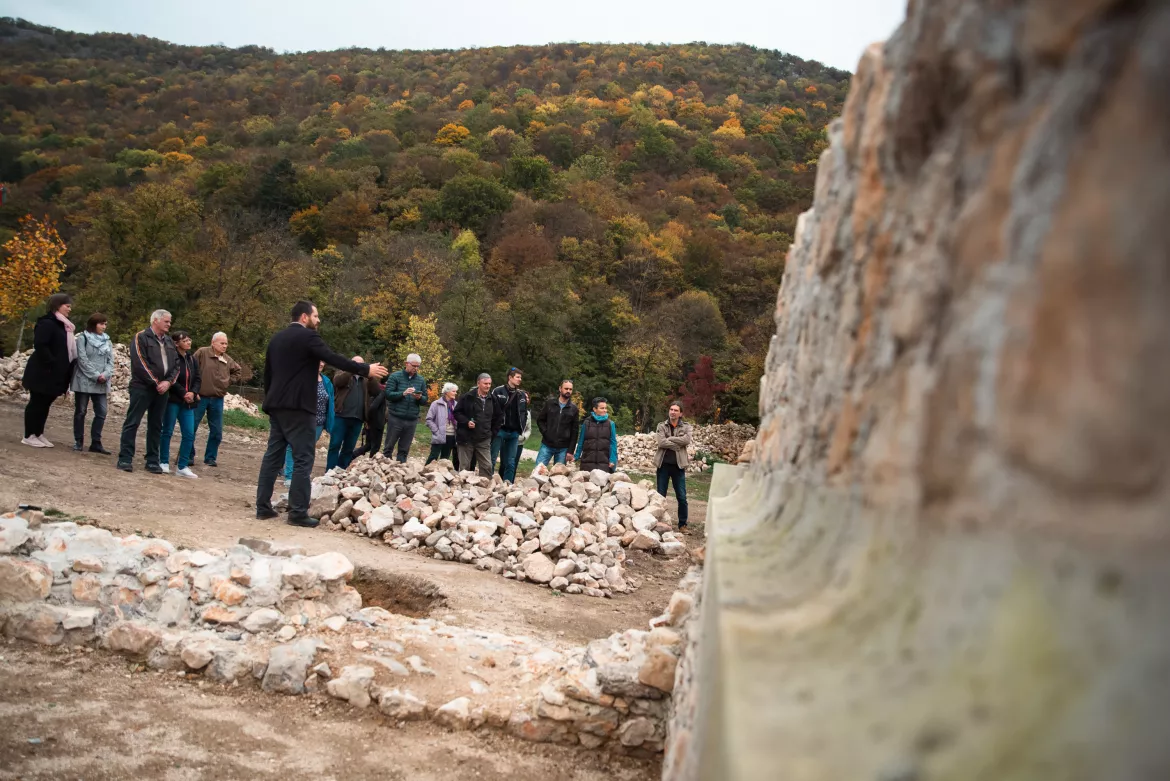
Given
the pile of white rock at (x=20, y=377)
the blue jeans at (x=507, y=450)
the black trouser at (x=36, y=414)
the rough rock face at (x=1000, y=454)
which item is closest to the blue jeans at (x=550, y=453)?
the blue jeans at (x=507, y=450)

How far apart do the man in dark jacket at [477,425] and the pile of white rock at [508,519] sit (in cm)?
103

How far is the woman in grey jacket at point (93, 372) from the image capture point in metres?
8.85

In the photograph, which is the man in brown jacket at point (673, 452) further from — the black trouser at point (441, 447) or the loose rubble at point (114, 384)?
the loose rubble at point (114, 384)

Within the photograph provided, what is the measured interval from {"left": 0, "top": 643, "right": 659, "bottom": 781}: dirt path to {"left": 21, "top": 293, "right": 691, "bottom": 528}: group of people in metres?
3.26

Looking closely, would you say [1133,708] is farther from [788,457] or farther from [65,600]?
[65,600]

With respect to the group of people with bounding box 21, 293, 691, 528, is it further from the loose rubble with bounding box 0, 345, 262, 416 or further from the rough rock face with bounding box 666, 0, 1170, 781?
the rough rock face with bounding box 666, 0, 1170, 781

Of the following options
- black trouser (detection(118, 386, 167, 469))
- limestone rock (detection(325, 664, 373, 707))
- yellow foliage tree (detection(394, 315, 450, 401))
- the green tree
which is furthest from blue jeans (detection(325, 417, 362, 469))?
the green tree

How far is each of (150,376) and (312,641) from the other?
5.60 meters

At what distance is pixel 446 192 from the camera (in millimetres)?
47875

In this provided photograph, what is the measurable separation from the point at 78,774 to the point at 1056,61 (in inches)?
141


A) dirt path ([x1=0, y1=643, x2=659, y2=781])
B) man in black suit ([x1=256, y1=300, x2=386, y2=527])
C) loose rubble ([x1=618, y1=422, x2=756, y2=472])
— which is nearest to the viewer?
dirt path ([x1=0, y1=643, x2=659, y2=781])

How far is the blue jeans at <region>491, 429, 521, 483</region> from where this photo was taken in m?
10.8

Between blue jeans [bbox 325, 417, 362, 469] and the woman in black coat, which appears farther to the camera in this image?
blue jeans [bbox 325, 417, 362, 469]

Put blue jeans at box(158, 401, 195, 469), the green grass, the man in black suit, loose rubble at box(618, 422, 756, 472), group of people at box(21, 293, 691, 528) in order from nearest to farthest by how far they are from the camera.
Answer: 1. the man in black suit
2. group of people at box(21, 293, 691, 528)
3. blue jeans at box(158, 401, 195, 469)
4. the green grass
5. loose rubble at box(618, 422, 756, 472)
